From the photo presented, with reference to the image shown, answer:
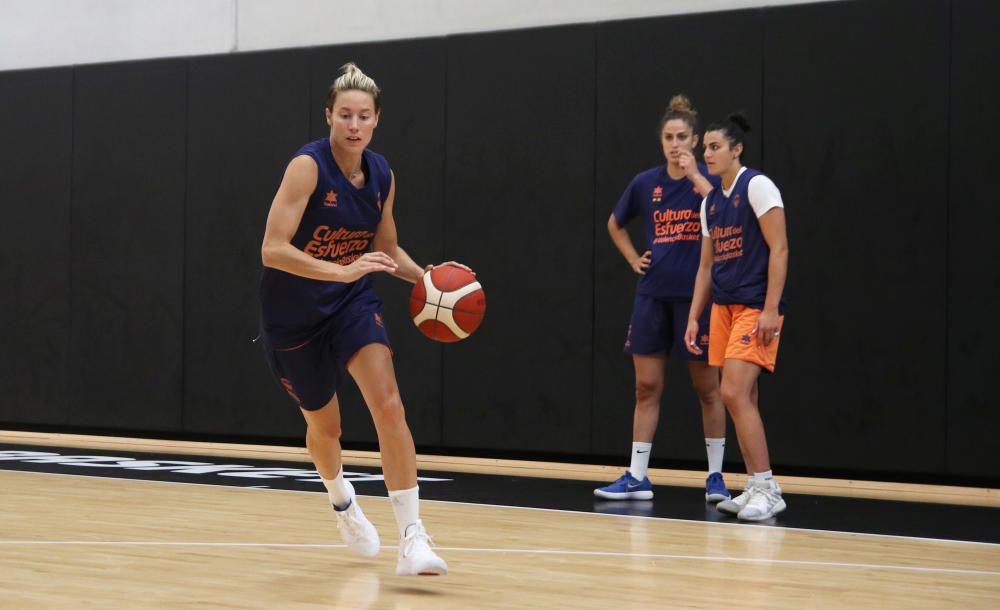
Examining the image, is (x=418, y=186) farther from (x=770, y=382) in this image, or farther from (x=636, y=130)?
(x=770, y=382)

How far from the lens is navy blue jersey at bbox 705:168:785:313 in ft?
16.1

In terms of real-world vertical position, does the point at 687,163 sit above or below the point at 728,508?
above

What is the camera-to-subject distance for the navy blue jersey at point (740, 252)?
4.90 m

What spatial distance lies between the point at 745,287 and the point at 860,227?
1.58 metres

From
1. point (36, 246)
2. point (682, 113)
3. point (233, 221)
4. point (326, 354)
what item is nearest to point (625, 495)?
point (682, 113)

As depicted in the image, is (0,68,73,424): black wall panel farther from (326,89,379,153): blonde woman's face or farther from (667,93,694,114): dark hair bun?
(326,89,379,153): blonde woman's face

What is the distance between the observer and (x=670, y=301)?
5531 mm

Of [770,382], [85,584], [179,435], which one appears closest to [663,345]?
[770,382]

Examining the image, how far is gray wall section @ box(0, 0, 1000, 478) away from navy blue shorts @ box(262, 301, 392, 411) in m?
3.36

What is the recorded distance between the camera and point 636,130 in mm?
6824

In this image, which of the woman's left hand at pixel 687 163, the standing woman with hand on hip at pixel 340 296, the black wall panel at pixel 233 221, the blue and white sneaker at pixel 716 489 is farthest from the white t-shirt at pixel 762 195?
the black wall panel at pixel 233 221

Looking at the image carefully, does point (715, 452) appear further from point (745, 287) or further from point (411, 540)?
point (411, 540)

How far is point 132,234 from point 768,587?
6.04 meters

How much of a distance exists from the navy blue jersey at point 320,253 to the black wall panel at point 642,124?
3.38 m
